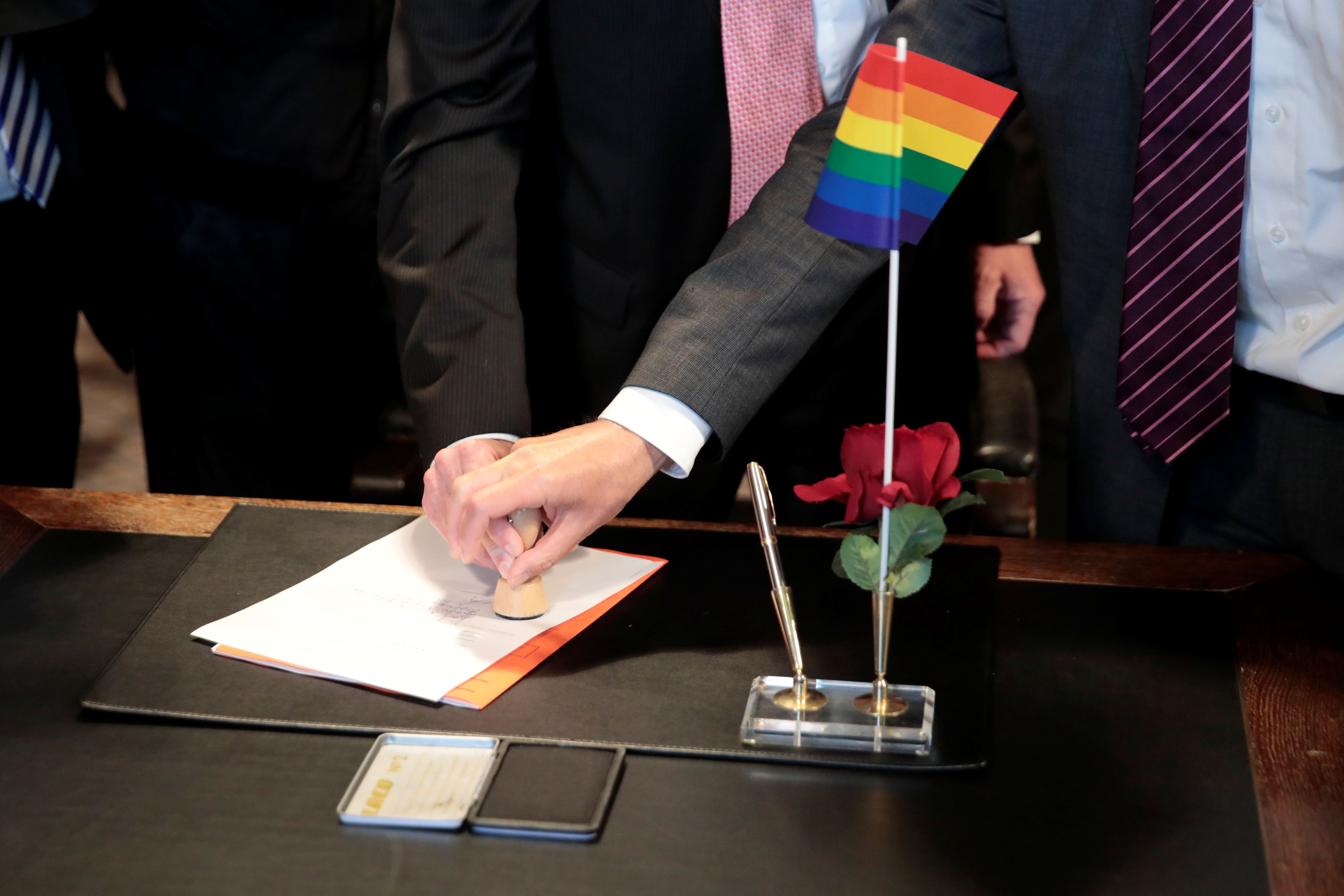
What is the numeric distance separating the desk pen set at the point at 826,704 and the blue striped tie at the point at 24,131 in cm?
162

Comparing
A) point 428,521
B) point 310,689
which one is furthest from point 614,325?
point 310,689

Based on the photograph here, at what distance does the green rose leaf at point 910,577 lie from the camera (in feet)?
3.17

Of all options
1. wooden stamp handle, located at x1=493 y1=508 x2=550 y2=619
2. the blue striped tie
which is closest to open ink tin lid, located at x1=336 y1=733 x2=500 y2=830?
wooden stamp handle, located at x1=493 y1=508 x2=550 y2=619

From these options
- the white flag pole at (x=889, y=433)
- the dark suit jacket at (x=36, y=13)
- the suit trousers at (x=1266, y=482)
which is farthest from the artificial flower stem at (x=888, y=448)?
the dark suit jacket at (x=36, y=13)

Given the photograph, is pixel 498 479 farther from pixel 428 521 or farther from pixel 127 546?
pixel 127 546

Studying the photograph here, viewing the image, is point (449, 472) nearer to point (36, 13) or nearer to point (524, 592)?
point (524, 592)

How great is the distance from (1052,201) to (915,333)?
351 millimetres

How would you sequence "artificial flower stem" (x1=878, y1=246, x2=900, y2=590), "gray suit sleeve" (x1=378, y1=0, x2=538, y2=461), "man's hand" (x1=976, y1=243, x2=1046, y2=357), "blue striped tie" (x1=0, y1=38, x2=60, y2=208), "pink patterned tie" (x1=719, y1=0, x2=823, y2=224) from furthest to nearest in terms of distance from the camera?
"blue striped tie" (x1=0, y1=38, x2=60, y2=208) < "man's hand" (x1=976, y1=243, x2=1046, y2=357) < "pink patterned tie" (x1=719, y1=0, x2=823, y2=224) < "gray suit sleeve" (x1=378, y1=0, x2=538, y2=461) < "artificial flower stem" (x1=878, y1=246, x2=900, y2=590)

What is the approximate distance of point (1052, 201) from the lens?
1.44 m

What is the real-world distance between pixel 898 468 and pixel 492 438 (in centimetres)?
50

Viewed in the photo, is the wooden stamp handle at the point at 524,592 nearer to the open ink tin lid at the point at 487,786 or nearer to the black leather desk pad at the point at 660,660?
the black leather desk pad at the point at 660,660

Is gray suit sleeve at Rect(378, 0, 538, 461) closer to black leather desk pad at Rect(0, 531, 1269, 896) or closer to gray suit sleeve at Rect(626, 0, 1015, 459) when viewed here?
gray suit sleeve at Rect(626, 0, 1015, 459)

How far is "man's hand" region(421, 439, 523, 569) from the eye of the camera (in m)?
1.23

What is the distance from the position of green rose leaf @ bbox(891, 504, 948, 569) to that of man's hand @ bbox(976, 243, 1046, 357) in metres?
0.94
